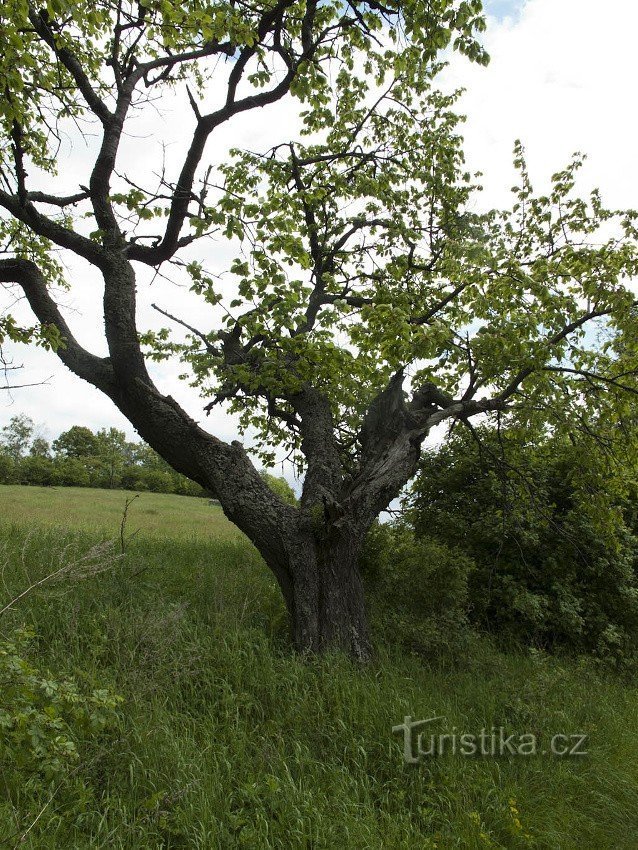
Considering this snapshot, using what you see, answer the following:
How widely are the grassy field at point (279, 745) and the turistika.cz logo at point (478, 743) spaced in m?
0.07

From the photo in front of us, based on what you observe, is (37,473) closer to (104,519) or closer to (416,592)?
(104,519)

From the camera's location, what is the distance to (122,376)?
21.7 ft

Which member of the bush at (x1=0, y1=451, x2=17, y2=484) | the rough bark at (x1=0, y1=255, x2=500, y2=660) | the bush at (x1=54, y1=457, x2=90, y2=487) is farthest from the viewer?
the bush at (x1=0, y1=451, x2=17, y2=484)

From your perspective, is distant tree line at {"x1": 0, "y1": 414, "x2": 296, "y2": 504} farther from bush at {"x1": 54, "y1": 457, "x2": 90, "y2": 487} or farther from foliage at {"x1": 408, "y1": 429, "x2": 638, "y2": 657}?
foliage at {"x1": 408, "y1": 429, "x2": 638, "y2": 657}

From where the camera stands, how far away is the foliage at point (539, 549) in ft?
28.7

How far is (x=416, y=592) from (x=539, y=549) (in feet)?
10.3

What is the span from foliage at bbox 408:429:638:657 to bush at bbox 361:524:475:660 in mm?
1178

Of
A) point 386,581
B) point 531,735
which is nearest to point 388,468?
point 386,581

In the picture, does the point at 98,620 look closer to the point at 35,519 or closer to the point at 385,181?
the point at 35,519

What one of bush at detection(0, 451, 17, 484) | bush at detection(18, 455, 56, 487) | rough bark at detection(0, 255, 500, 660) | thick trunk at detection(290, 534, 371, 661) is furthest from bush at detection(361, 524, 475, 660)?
bush at detection(0, 451, 17, 484)

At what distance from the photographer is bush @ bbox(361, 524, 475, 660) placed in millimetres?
6918

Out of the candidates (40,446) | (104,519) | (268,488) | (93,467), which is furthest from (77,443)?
(268,488)

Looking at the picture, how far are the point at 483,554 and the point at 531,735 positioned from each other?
4800 mm

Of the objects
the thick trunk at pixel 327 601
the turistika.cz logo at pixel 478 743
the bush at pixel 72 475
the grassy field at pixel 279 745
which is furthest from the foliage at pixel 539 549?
the bush at pixel 72 475
